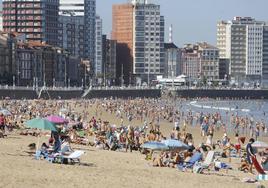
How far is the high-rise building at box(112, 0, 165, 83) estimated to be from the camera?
181250 millimetres

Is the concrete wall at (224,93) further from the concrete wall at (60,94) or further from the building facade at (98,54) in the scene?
the concrete wall at (60,94)

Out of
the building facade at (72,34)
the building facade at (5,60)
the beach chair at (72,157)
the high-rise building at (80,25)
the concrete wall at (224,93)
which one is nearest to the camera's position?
the beach chair at (72,157)

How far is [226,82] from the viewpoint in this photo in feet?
655

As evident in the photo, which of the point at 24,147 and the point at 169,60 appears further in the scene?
the point at 169,60

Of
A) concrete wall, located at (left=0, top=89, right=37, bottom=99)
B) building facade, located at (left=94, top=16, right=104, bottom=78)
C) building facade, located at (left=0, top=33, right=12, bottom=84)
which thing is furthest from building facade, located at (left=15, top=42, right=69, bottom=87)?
building facade, located at (left=94, top=16, right=104, bottom=78)

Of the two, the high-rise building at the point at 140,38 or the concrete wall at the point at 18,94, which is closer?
the concrete wall at the point at 18,94

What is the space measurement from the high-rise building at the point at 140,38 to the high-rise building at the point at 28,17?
154 feet

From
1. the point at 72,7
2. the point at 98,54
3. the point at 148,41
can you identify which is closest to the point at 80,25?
the point at 72,7

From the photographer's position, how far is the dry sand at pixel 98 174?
1606cm

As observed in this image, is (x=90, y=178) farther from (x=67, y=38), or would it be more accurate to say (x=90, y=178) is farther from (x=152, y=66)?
(x=152, y=66)

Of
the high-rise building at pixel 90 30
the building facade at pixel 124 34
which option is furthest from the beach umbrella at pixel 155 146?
the building facade at pixel 124 34

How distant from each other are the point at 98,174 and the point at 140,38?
168 metres

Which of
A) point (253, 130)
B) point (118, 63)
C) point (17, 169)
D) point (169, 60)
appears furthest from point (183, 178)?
point (169, 60)

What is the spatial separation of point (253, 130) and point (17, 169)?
34.0m
